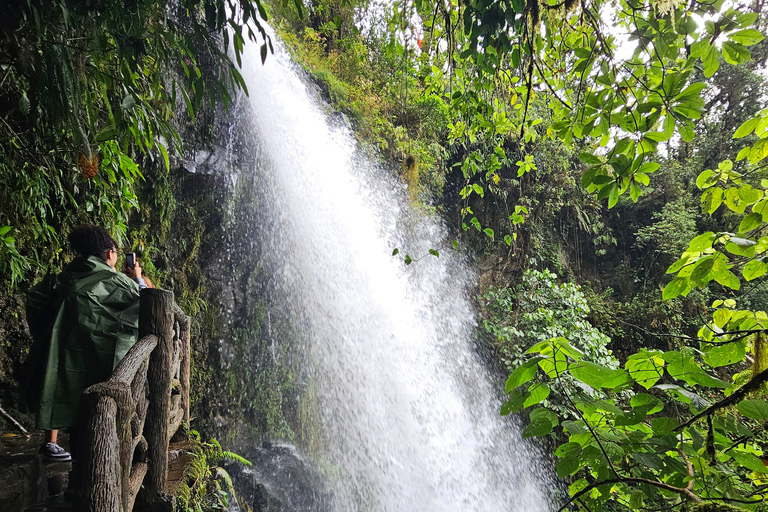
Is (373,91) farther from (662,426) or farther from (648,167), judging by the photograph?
(662,426)

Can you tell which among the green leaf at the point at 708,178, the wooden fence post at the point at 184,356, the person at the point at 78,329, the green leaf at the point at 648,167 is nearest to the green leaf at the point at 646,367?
the green leaf at the point at 648,167

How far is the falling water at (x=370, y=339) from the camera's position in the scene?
617cm

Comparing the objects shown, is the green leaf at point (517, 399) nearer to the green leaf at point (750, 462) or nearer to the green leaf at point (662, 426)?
the green leaf at point (662, 426)

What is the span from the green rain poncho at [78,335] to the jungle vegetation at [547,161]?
3.11 feet

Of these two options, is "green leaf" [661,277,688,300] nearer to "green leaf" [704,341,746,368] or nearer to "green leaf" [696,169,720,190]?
"green leaf" [704,341,746,368]

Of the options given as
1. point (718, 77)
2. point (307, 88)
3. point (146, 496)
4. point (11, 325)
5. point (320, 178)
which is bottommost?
point (11, 325)

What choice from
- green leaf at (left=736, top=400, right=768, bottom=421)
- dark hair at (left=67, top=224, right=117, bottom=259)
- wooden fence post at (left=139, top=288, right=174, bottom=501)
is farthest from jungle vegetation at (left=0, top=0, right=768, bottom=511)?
wooden fence post at (left=139, top=288, right=174, bottom=501)

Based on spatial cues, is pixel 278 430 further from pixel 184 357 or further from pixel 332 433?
pixel 184 357

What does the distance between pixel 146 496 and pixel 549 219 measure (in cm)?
1053

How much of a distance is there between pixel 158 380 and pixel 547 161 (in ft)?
33.2

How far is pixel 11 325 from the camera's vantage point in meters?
3.77

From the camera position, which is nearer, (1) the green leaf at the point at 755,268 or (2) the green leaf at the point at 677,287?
(1) the green leaf at the point at 755,268

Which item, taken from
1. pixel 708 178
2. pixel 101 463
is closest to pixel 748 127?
pixel 708 178

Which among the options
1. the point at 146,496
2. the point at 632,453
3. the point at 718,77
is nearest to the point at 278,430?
the point at 146,496
